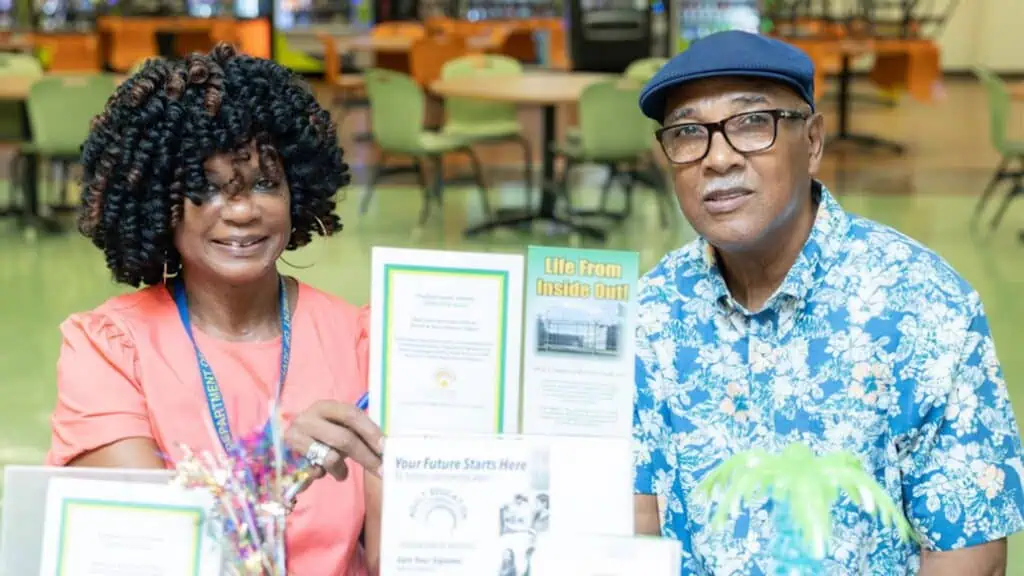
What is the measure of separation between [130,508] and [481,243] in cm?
668

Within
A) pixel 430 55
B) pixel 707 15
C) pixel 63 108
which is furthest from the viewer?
pixel 707 15

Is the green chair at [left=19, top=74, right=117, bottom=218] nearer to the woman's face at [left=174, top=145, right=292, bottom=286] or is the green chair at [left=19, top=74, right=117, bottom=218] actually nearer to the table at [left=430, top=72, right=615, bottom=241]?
the table at [left=430, top=72, right=615, bottom=241]

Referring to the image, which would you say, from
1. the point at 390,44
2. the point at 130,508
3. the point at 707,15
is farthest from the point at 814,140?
the point at 707,15

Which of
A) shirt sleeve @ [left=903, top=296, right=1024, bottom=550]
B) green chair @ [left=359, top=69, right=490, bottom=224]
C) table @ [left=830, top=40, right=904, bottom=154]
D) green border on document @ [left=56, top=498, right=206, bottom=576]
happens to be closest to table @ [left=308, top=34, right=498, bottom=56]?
table @ [left=830, top=40, right=904, bottom=154]

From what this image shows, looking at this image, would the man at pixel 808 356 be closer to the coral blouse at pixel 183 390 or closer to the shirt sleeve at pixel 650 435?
the shirt sleeve at pixel 650 435

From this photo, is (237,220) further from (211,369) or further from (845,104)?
(845,104)

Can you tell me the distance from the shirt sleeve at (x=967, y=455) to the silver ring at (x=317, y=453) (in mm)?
741

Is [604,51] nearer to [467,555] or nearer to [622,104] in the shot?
[622,104]

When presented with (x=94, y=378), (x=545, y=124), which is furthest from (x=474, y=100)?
(x=94, y=378)

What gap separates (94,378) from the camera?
176 cm

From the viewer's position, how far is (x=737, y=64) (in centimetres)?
163

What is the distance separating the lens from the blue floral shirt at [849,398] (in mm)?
1658

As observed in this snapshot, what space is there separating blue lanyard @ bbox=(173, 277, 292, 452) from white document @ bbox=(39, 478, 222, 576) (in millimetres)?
372

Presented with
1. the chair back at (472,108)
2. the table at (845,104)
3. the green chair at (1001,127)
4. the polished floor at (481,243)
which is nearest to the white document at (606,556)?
the polished floor at (481,243)
